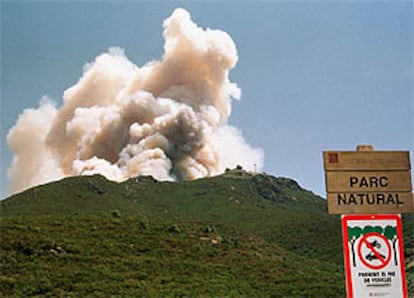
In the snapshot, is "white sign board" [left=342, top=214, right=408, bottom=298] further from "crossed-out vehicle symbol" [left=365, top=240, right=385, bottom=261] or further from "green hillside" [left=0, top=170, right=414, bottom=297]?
"green hillside" [left=0, top=170, right=414, bottom=297]

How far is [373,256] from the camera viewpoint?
5.35 m

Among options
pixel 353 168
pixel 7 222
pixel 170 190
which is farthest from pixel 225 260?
pixel 170 190

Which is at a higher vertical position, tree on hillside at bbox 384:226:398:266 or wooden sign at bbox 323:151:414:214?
wooden sign at bbox 323:151:414:214

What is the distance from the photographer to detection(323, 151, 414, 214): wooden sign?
556 centimetres

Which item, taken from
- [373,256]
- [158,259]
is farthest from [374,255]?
[158,259]

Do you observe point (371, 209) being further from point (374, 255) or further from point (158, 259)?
point (158, 259)

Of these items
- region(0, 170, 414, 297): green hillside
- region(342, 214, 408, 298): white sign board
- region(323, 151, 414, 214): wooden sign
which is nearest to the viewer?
region(342, 214, 408, 298): white sign board

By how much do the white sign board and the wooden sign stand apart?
0.14 m

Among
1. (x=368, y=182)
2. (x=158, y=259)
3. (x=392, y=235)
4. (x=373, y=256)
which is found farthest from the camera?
(x=158, y=259)

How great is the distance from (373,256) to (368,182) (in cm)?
77

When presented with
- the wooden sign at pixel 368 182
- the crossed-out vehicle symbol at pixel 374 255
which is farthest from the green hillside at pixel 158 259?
the crossed-out vehicle symbol at pixel 374 255

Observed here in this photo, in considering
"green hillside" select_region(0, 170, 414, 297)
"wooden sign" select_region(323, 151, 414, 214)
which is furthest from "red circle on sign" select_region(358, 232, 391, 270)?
"green hillside" select_region(0, 170, 414, 297)

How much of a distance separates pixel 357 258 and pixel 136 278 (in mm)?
21763

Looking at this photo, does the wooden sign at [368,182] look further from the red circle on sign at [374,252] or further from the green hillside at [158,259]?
the green hillside at [158,259]
